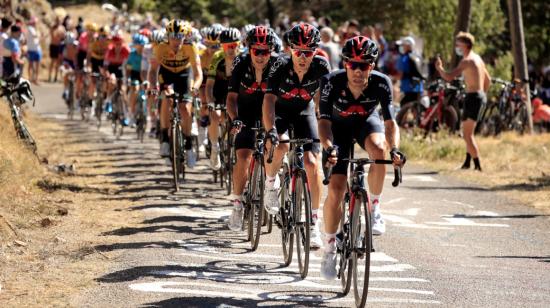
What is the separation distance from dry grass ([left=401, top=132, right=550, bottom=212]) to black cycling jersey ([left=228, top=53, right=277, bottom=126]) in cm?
461

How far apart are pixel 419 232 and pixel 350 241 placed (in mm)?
4570

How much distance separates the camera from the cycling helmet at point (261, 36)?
12.4 m

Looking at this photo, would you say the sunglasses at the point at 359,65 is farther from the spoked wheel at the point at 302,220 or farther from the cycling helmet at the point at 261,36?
the cycling helmet at the point at 261,36

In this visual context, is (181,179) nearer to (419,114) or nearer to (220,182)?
(220,182)

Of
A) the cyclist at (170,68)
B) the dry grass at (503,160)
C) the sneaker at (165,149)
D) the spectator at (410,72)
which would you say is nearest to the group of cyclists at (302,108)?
the cyclist at (170,68)

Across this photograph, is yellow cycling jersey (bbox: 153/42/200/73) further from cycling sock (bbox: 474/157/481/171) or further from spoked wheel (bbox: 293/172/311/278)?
spoked wheel (bbox: 293/172/311/278)

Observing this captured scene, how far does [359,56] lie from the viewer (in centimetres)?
988

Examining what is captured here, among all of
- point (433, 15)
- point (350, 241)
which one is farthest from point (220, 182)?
point (433, 15)

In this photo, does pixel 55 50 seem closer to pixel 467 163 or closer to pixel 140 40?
pixel 140 40

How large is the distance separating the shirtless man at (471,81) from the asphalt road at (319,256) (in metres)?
1.96

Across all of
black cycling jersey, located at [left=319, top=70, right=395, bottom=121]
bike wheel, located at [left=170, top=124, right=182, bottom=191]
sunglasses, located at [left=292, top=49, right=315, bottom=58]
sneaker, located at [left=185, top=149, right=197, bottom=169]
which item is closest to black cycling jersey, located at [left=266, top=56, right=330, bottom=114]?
sunglasses, located at [left=292, top=49, right=315, bottom=58]

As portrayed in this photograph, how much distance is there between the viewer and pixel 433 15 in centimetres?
3375

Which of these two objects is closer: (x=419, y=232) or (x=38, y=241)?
(x=38, y=241)

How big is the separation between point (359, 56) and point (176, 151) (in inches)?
269
